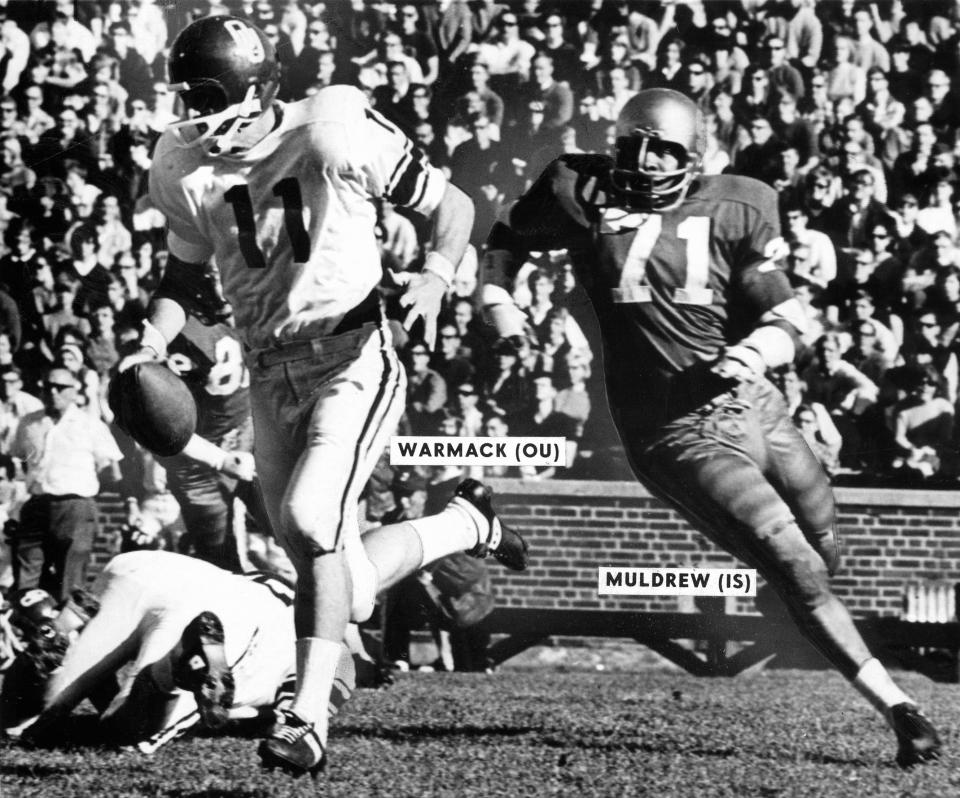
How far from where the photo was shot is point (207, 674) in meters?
4.71

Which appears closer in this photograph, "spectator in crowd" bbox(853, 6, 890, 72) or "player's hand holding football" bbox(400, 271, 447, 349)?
"player's hand holding football" bbox(400, 271, 447, 349)

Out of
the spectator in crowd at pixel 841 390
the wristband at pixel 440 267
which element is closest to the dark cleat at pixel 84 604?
the wristband at pixel 440 267

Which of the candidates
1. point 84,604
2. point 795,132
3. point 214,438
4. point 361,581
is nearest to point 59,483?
point 84,604

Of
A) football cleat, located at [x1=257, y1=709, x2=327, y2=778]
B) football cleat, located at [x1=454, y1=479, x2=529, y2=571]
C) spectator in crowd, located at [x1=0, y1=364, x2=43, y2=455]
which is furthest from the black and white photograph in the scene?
football cleat, located at [x1=257, y1=709, x2=327, y2=778]

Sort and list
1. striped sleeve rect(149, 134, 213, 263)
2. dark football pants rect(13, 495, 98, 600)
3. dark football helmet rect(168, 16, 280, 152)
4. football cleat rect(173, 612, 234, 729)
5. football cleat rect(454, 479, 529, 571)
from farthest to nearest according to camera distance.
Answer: dark football pants rect(13, 495, 98, 600) < football cleat rect(454, 479, 529, 571) < striped sleeve rect(149, 134, 213, 263) < dark football helmet rect(168, 16, 280, 152) < football cleat rect(173, 612, 234, 729)

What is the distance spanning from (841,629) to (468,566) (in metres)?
1.21

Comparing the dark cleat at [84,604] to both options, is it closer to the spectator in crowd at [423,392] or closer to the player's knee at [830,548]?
the spectator in crowd at [423,392]

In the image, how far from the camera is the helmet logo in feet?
15.9

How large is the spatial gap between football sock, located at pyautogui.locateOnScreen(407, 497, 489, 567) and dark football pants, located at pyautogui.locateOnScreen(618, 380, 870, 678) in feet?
1.90

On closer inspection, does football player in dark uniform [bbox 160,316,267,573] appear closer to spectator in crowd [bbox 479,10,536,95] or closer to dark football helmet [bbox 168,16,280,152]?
dark football helmet [bbox 168,16,280,152]

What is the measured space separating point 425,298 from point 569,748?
1431mm

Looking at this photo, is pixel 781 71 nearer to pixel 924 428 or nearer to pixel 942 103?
pixel 942 103

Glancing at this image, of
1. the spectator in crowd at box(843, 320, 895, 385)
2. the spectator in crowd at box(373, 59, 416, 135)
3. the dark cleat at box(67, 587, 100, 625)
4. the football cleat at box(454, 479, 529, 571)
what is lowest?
the dark cleat at box(67, 587, 100, 625)

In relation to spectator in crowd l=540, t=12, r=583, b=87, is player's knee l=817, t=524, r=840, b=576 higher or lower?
lower
